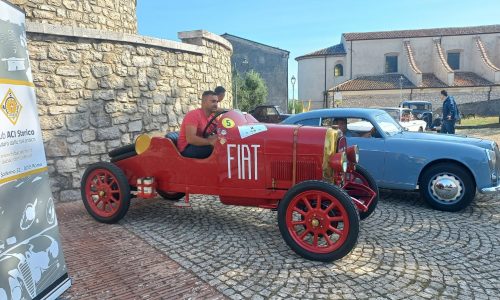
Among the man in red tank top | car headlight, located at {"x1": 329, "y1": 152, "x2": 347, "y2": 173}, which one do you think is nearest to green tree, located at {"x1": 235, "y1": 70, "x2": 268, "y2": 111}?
the man in red tank top

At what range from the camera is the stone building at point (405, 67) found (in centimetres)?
3625

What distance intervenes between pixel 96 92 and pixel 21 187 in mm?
4288

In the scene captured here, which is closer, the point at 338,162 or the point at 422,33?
the point at 338,162

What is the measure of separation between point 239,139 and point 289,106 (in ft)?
118

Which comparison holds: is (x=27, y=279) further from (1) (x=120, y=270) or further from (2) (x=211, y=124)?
(2) (x=211, y=124)

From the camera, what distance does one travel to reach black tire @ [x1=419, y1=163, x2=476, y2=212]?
5.09 meters

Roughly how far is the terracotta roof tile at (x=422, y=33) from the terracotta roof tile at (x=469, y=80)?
4.75 metres

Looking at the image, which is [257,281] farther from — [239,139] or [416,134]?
[416,134]

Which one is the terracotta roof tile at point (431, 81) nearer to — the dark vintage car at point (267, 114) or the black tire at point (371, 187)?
the dark vintage car at point (267, 114)

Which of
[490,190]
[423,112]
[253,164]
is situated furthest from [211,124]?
[423,112]

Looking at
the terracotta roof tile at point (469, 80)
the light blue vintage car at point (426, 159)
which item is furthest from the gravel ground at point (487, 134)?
the terracotta roof tile at point (469, 80)

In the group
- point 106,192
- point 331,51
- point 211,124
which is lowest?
point 106,192

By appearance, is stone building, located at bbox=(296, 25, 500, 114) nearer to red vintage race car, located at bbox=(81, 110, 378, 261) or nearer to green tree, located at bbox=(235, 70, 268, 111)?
green tree, located at bbox=(235, 70, 268, 111)

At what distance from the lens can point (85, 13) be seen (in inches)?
314
